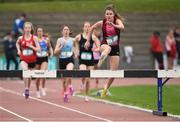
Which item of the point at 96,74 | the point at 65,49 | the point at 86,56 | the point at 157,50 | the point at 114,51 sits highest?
the point at 157,50

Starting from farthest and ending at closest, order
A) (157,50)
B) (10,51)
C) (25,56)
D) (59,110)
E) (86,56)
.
→ 1. (157,50)
2. (10,51)
3. (25,56)
4. (86,56)
5. (59,110)

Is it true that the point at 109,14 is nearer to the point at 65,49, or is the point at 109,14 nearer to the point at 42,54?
the point at 65,49

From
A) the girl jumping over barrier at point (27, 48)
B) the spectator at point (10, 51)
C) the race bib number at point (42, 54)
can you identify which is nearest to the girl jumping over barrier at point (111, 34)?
the girl jumping over barrier at point (27, 48)

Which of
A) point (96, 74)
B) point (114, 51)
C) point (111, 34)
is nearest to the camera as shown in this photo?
point (96, 74)

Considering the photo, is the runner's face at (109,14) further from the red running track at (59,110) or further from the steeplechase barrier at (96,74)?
the red running track at (59,110)

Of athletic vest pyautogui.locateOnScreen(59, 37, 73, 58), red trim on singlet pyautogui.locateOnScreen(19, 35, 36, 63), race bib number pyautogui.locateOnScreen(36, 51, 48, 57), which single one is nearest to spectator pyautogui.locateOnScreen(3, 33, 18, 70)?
race bib number pyautogui.locateOnScreen(36, 51, 48, 57)

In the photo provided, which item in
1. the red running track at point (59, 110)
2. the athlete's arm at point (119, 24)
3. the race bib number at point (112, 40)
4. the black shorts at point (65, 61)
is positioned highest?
the athlete's arm at point (119, 24)

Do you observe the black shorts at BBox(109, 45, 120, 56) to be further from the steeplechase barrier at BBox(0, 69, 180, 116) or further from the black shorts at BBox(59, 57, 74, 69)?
the black shorts at BBox(59, 57, 74, 69)

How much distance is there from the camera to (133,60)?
131 ft

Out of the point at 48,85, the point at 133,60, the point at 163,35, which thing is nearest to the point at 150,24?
the point at 163,35

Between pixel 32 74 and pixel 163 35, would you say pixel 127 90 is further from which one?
pixel 163 35

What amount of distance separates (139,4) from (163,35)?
159 inches

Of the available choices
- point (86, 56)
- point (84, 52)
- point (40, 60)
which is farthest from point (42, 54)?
point (86, 56)

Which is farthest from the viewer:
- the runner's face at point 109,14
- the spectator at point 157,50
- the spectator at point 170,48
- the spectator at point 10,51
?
the spectator at point 170,48
